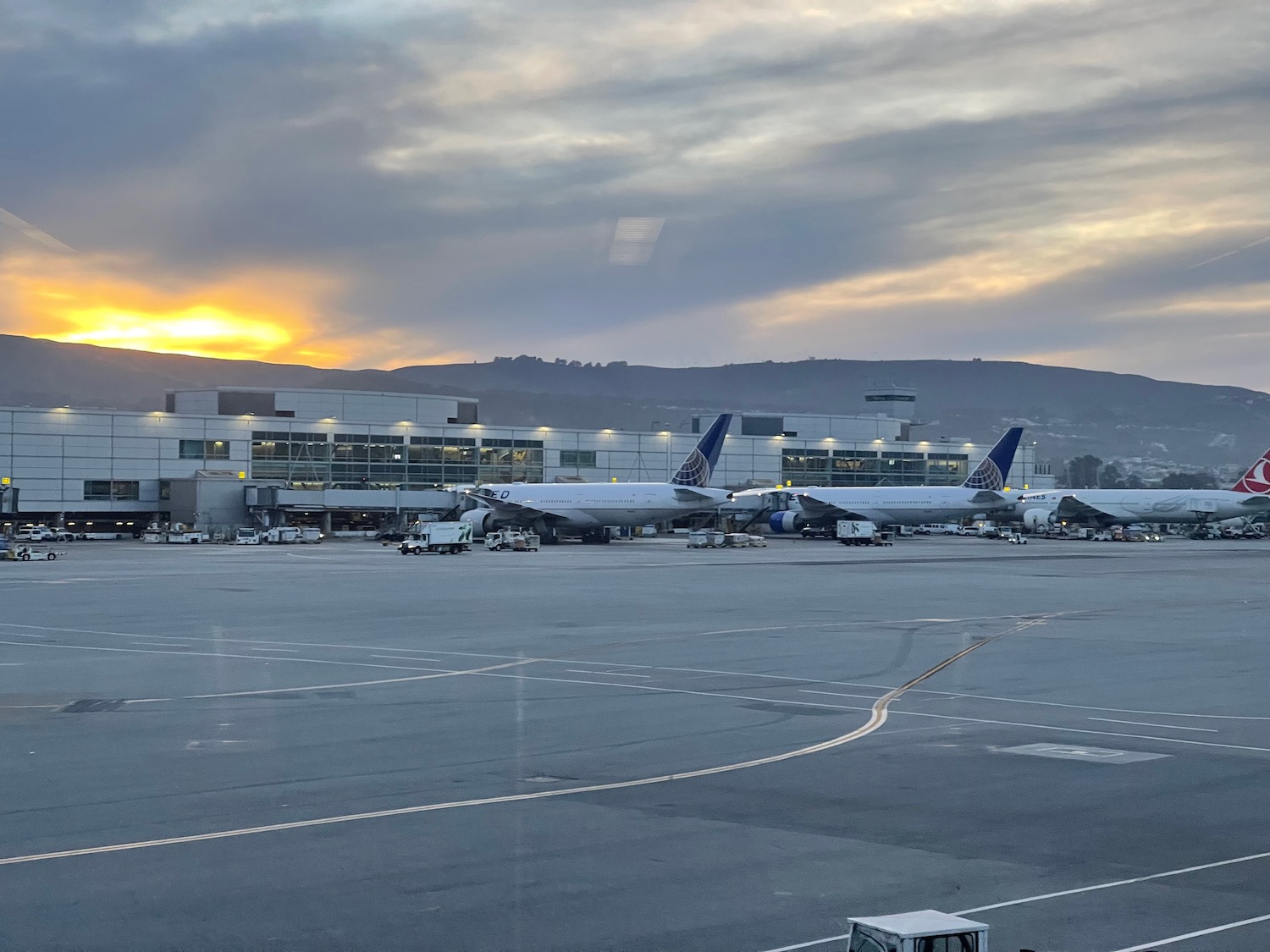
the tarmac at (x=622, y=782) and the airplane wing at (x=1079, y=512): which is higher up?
the airplane wing at (x=1079, y=512)

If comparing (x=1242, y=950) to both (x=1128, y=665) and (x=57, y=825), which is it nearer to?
(x=57, y=825)

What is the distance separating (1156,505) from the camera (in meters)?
128

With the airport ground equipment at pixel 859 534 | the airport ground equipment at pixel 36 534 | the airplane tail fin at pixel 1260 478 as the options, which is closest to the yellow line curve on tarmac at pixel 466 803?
the airport ground equipment at pixel 859 534

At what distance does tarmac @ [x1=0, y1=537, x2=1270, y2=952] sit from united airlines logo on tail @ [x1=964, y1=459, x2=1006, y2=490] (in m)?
81.2

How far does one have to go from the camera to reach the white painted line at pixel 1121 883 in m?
10.4

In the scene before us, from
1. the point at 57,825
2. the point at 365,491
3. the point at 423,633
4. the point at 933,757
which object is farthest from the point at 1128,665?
the point at 365,491

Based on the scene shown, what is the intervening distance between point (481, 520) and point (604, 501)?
408 inches

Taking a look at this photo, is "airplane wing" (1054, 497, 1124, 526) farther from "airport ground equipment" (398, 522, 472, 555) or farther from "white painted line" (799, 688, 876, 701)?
"white painted line" (799, 688, 876, 701)

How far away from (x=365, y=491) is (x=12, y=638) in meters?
95.3

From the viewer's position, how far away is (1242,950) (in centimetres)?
936

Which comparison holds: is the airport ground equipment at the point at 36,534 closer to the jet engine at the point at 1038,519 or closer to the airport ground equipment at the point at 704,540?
the airport ground equipment at the point at 704,540

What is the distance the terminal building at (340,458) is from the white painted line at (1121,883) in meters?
112

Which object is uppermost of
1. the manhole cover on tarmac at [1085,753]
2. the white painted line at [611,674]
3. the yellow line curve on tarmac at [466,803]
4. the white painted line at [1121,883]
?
the white painted line at [1121,883]

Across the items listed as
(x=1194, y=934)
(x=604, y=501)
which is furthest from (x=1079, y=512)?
(x=1194, y=934)
